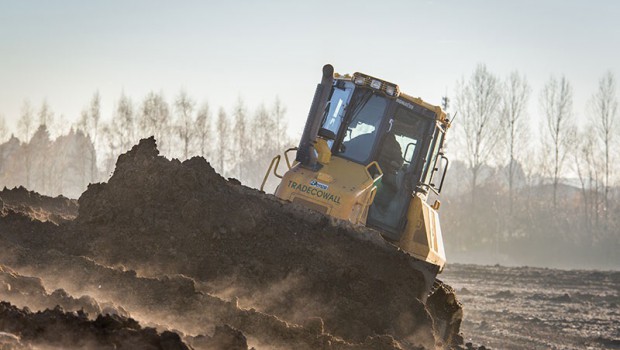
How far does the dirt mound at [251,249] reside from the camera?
26.8 feet

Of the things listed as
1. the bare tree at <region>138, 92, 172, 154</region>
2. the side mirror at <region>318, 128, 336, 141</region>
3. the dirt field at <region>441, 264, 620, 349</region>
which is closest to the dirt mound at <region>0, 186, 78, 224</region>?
the side mirror at <region>318, 128, 336, 141</region>

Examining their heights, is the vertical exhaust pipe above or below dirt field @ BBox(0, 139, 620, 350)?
above

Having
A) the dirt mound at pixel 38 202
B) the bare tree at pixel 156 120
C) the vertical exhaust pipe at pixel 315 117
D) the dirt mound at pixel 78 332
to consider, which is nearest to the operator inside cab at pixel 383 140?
the vertical exhaust pipe at pixel 315 117

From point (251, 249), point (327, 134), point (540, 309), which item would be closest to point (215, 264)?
point (251, 249)

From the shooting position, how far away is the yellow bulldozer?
9875 millimetres

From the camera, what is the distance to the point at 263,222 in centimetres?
888

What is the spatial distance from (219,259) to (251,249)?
0.40m

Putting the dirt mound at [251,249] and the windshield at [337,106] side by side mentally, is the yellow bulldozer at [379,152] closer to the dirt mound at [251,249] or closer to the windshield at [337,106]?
the windshield at [337,106]

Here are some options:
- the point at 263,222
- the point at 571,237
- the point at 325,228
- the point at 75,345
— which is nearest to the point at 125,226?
the point at 263,222

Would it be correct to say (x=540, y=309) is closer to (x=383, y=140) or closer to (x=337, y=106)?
(x=383, y=140)

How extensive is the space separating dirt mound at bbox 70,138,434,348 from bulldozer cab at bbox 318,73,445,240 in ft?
4.39

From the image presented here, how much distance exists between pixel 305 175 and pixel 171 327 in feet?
11.7

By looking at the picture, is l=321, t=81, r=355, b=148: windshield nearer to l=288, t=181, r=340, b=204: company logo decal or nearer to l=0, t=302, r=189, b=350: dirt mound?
l=288, t=181, r=340, b=204: company logo decal

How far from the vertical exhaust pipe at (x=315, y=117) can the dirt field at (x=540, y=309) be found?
19.2 ft
